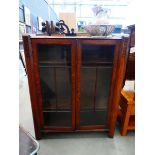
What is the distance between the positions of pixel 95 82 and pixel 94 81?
1cm

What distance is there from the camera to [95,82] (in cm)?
143

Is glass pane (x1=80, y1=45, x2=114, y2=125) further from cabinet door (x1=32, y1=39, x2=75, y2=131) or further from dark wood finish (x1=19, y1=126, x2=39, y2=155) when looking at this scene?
dark wood finish (x1=19, y1=126, x2=39, y2=155)

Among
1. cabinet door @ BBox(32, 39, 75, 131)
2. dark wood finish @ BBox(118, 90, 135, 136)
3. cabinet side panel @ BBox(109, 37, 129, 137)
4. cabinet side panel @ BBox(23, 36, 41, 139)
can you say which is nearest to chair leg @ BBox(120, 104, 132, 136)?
dark wood finish @ BBox(118, 90, 135, 136)

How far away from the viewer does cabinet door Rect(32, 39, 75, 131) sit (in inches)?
49.4

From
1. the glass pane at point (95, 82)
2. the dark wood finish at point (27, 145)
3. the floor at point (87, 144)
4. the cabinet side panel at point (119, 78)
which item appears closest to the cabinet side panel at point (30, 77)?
the floor at point (87, 144)

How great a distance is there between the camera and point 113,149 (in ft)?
4.75

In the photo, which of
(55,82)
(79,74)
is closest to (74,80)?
(79,74)

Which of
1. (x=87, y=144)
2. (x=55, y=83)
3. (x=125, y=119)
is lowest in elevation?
(x=87, y=144)

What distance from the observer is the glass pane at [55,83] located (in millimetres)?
1294

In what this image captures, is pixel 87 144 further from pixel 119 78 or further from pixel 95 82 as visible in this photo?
pixel 119 78
